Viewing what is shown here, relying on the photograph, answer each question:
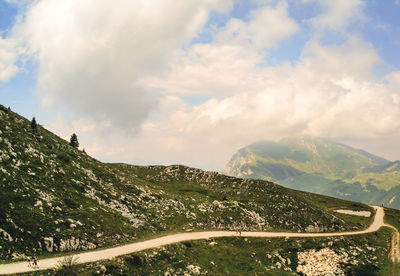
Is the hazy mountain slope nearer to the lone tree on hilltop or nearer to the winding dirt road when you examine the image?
the winding dirt road

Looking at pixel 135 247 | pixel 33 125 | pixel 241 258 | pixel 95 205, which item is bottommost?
pixel 241 258

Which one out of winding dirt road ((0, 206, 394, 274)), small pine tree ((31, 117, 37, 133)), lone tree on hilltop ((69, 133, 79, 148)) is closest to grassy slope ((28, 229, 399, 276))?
winding dirt road ((0, 206, 394, 274))

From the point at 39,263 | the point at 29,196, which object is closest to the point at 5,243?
the point at 39,263

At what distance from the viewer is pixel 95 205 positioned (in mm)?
60250

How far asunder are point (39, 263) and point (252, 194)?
81.8 metres

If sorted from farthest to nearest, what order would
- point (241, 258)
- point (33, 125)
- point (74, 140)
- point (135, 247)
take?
point (74, 140)
point (33, 125)
point (241, 258)
point (135, 247)

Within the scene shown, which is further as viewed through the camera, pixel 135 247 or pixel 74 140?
pixel 74 140

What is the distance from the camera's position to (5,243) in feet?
126

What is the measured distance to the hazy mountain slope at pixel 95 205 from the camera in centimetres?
4412

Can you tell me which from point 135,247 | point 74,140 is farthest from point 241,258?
point 74,140

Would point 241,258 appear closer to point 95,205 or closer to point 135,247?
point 135,247

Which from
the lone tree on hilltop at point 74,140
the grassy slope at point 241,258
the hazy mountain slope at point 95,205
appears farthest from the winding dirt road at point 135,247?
the lone tree on hilltop at point 74,140

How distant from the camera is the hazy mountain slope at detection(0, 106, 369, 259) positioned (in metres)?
44.1

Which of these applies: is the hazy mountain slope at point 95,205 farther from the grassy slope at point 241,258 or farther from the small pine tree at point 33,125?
the grassy slope at point 241,258
